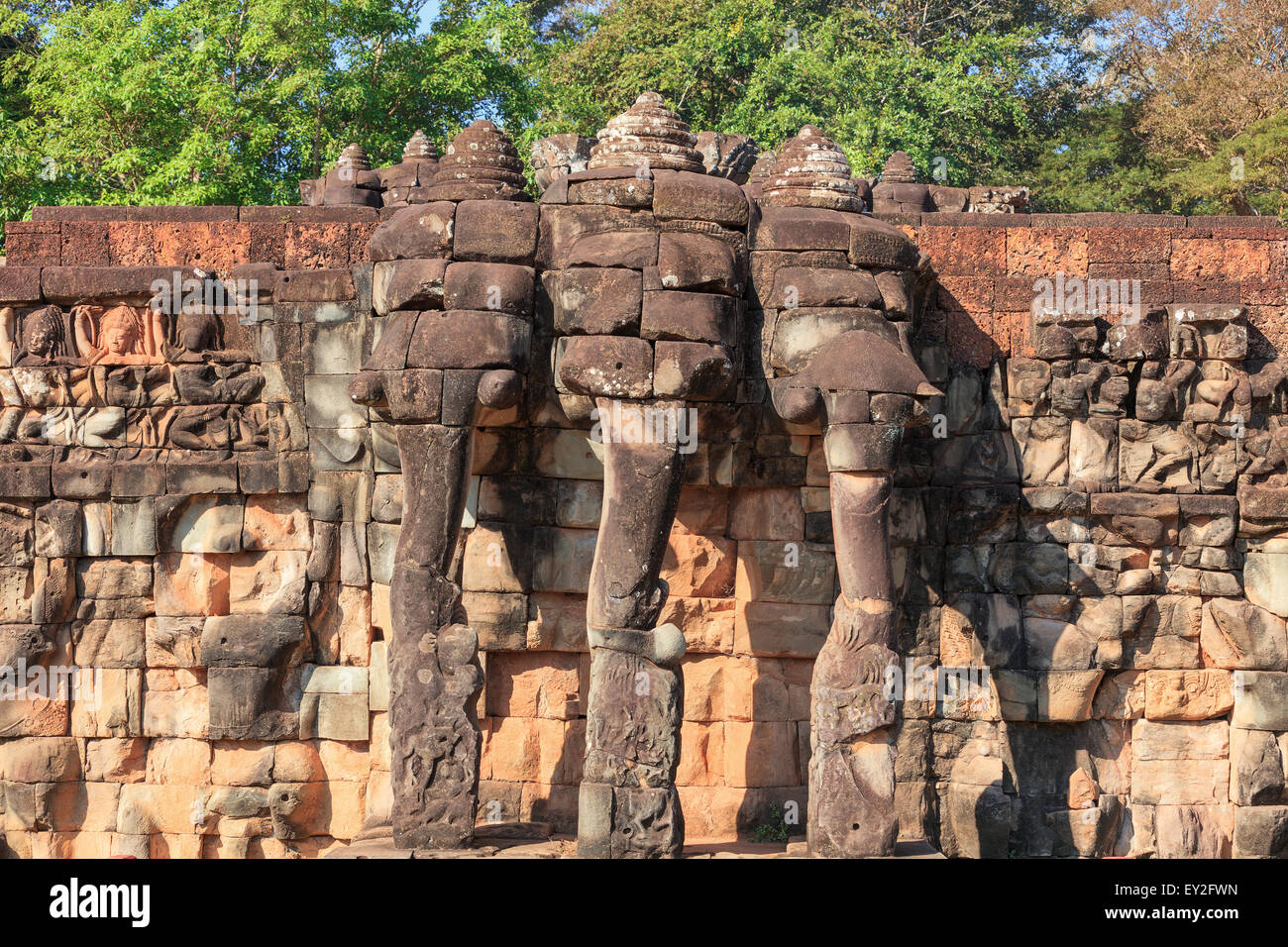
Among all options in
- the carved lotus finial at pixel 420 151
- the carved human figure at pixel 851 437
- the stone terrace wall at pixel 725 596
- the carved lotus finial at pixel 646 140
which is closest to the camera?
the carved human figure at pixel 851 437

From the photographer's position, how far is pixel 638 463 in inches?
363

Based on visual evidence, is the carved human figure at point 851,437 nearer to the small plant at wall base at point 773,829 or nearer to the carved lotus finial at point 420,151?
the small plant at wall base at point 773,829

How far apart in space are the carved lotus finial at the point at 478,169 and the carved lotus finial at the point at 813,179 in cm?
172

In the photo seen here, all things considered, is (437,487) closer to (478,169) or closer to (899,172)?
(478,169)

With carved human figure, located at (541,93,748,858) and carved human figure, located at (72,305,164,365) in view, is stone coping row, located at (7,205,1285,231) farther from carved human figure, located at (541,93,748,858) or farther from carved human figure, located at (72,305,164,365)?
carved human figure, located at (541,93,748,858)

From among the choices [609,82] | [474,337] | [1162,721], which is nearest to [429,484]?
[474,337]

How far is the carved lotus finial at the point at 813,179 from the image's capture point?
33.9ft

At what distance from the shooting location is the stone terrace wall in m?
10.8

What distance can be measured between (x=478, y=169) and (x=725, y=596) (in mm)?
3319

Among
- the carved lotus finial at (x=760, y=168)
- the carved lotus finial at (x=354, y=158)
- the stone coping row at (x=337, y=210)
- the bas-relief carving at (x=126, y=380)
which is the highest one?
the carved lotus finial at (x=354, y=158)

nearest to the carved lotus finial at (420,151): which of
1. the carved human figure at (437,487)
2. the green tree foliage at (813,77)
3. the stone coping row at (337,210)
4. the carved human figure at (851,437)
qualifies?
the stone coping row at (337,210)

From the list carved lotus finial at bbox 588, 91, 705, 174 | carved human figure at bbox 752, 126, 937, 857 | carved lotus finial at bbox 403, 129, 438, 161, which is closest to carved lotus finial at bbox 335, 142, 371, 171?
carved lotus finial at bbox 403, 129, 438, 161

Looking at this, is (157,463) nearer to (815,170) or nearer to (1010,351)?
(815,170)

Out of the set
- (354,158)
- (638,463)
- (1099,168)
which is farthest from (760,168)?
(1099,168)
